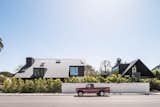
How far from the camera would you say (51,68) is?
57562 millimetres

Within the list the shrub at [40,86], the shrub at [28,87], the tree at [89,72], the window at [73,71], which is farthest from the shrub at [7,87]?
the tree at [89,72]

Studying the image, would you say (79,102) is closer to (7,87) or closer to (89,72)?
(7,87)

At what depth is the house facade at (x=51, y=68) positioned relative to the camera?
55.3 meters

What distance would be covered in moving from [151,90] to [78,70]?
14.8m

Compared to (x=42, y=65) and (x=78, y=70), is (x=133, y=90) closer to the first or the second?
(x=78, y=70)

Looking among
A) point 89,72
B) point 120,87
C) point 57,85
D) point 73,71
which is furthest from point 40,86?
point 89,72

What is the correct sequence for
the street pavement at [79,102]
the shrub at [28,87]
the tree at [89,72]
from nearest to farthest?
the street pavement at [79,102]
the shrub at [28,87]
the tree at [89,72]

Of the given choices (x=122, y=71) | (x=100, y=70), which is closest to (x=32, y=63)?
(x=122, y=71)

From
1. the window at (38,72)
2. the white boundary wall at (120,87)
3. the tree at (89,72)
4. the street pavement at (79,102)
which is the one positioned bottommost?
the street pavement at (79,102)

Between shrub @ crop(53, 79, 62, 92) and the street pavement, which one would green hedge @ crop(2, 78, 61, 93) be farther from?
the street pavement

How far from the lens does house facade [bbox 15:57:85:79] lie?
55281 millimetres

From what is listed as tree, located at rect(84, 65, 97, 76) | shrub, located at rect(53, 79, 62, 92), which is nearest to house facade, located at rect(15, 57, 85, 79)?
shrub, located at rect(53, 79, 62, 92)

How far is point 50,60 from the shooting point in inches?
2436

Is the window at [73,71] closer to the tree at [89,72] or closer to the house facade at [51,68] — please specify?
the house facade at [51,68]
